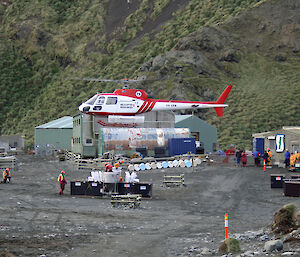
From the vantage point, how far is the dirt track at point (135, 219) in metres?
15.2

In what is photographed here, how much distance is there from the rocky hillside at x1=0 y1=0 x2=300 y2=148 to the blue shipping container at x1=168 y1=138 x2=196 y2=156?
19.3 metres

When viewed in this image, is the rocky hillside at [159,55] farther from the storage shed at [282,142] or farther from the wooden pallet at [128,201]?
the wooden pallet at [128,201]

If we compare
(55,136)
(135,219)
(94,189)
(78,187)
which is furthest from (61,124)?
(135,219)

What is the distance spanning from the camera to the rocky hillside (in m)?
75.8

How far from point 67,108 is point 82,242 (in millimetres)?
83833

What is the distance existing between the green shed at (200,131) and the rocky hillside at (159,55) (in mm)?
5694

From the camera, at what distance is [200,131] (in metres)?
59.7

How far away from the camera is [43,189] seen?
29312 millimetres

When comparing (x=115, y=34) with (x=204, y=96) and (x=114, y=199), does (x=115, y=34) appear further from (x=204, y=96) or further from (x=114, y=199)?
(x=114, y=199)

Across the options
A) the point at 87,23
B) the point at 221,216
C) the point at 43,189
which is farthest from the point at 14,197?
the point at 87,23

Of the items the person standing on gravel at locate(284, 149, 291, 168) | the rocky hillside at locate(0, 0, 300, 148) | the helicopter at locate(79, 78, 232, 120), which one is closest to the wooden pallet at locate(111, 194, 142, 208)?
the person standing on gravel at locate(284, 149, 291, 168)

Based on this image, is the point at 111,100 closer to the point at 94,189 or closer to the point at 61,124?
the point at 94,189

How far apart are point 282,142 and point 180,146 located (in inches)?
413

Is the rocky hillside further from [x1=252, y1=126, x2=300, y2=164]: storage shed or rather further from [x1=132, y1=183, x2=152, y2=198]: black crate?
[x1=132, y1=183, x2=152, y2=198]: black crate
